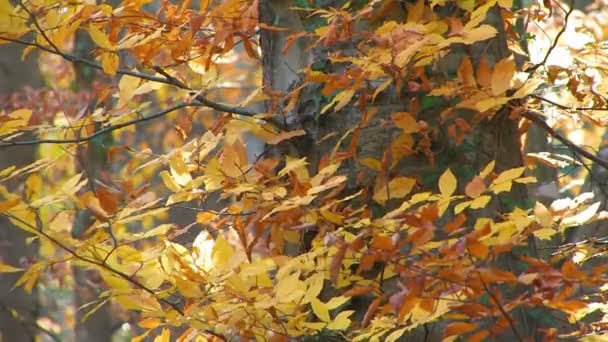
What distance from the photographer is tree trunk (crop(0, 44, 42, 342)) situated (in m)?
5.39

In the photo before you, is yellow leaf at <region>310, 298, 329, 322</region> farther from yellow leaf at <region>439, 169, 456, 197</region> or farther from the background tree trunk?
the background tree trunk

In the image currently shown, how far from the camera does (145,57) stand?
213cm

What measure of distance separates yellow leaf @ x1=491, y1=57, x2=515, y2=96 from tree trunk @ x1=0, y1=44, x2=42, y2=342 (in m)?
4.04

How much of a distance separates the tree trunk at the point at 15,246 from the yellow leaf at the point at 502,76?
4.04 metres

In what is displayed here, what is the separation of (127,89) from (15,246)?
13.1 ft

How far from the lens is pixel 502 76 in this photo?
173 cm

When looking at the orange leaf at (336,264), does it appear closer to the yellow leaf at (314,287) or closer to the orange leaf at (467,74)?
the yellow leaf at (314,287)

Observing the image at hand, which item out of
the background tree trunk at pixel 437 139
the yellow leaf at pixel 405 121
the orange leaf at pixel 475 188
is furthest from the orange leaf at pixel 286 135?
the orange leaf at pixel 475 188

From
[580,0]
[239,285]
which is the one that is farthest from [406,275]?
[580,0]

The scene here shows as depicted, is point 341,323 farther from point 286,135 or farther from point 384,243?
point 286,135

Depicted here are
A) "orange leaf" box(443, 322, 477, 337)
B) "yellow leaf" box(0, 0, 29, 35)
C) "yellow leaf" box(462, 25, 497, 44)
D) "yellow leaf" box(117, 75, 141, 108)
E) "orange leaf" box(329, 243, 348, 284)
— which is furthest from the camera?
"yellow leaf" box(117, 75, 141, 108)

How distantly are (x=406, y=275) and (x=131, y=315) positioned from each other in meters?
5.70

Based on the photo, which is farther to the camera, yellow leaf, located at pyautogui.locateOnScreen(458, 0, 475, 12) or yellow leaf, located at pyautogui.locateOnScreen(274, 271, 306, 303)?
yellow leaf, located at pyautogui.locateOnScreen(458, 0, 475, 12)

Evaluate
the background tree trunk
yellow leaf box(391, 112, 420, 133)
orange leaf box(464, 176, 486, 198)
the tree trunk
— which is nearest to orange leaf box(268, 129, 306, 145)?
the background tree trunk
